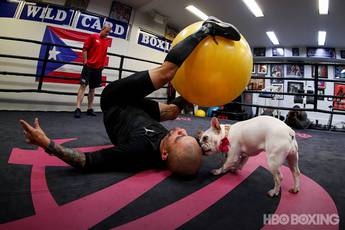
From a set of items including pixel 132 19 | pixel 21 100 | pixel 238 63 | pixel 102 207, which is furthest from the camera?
pixel 132 19

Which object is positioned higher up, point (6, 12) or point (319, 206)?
point (6, 12)

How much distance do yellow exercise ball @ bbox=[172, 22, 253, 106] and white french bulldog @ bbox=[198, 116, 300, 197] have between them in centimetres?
24

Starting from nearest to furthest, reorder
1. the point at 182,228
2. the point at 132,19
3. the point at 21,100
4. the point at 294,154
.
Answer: the point at 182,228 → the point at 294,154 → the point at 21,100 → the point at 132,19

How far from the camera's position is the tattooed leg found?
1.20 metres

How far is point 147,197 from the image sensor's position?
106cm

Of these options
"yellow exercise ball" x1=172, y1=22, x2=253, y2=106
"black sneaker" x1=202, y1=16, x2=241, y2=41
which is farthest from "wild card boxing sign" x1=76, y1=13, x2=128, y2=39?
"black sneaker" x1=202, y1=16, x2=241, y2=41

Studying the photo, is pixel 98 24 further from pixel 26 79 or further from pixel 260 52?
pixel 260 52

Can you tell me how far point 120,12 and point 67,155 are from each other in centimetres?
529

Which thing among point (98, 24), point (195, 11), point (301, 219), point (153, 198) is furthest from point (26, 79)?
point (301, 219)

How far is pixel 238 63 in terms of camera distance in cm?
140

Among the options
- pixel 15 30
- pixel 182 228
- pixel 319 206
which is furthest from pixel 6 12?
pixel 319 206

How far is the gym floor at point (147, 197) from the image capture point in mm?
846

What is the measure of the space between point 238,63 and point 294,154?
633 millimetres

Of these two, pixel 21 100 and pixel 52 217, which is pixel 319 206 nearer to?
pixel 52 217
